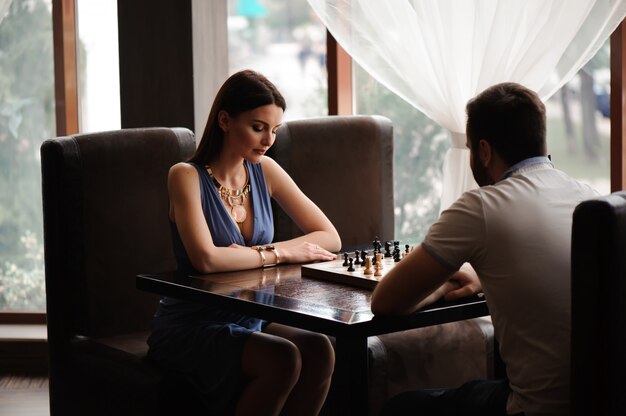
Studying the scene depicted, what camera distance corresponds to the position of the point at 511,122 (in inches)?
86.1

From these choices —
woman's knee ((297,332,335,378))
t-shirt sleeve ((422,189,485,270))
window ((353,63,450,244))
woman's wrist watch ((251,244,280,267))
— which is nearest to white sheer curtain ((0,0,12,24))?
window ((353,63,450,244))

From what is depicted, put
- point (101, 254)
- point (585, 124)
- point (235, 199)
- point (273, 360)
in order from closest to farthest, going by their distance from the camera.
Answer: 1. point (273, 360)
2. point (235, 199)
3. point (101, 254)
4. point (585, 124)

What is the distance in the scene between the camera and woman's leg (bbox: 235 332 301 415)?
2611 mm

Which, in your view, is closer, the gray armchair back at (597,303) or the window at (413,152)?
the gray armchair back at (597,303)

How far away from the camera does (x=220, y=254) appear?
277 cm

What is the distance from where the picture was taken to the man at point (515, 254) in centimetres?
210

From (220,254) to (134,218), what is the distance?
55cm

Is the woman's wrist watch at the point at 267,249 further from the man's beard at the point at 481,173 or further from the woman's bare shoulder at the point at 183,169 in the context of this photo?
the man's beard at the point at 481,173

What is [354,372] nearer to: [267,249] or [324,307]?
[324,307]

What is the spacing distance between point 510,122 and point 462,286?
0.43m

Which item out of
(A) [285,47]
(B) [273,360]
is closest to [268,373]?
(B) [273,360]

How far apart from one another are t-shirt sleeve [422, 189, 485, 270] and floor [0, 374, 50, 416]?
7.38 ft

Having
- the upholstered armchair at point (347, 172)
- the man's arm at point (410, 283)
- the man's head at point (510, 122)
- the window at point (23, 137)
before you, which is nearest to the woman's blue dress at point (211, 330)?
the upholstered armchair at point (347, 172)

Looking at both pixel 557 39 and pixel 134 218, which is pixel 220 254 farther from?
pixel 557 39
